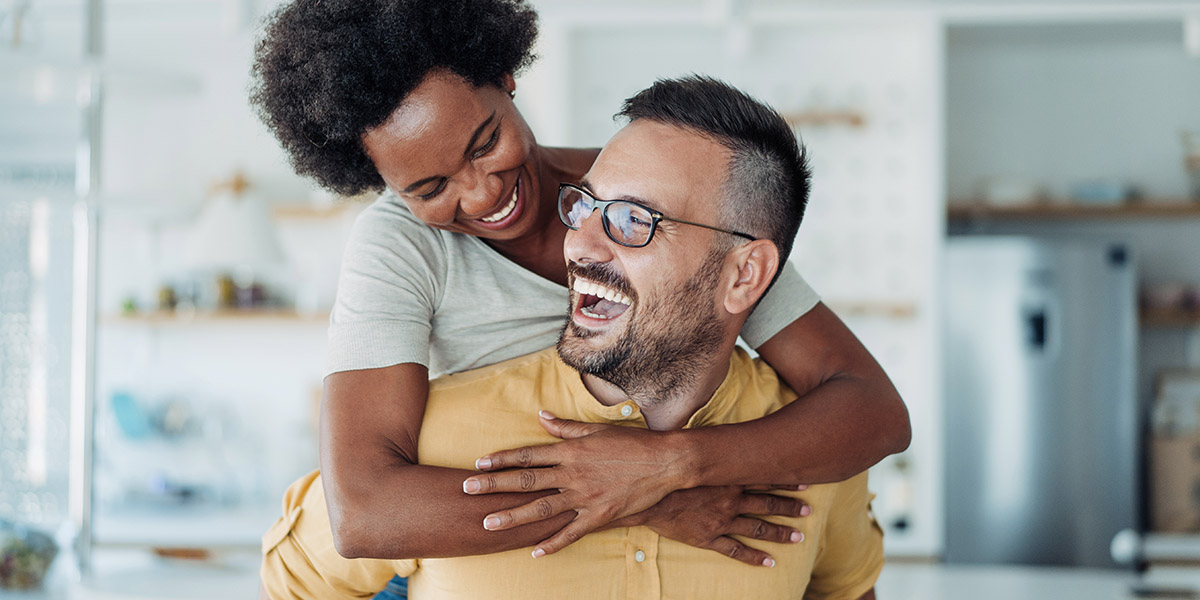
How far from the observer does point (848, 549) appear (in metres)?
1.49

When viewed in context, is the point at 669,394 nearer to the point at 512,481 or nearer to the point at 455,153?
the point at 512,481

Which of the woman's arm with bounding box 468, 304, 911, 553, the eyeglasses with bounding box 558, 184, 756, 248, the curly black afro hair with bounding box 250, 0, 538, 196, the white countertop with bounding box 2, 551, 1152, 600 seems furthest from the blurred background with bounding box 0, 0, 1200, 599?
the eyeglasses with bounding box 558, 184, 756, 248

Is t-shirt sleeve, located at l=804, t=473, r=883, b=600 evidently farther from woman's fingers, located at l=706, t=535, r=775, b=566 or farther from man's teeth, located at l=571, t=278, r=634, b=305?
man's teeth, located at l=571, t=278, r=634, b=305

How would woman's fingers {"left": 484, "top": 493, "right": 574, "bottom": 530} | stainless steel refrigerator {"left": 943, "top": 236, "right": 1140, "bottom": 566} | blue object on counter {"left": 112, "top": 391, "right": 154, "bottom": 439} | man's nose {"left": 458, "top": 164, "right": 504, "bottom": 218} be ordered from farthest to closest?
blue object on counter {"left": 112, "top": 391, "right": 154, "bottom": 439}, stainless steel refrigerator {"left": 943, "top": 236, "right": 1140, "bottom": 566}, man's nose {"left": 458, "top": 164, "right": 504, "bottom": 218}, woman's fingers {"left": 484, "top": 493, "right": 574, "bottom": 530}

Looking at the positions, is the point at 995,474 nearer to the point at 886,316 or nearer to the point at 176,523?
the point at 886,316

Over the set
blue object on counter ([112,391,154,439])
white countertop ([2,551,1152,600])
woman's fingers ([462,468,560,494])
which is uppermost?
woman's fingers ([462,468,560,494])

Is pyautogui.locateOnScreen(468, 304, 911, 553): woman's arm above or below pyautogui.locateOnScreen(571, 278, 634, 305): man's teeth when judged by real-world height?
below

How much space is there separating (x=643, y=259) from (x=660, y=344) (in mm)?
110

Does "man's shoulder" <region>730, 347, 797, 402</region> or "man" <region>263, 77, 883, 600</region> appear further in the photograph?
"man's shoulder" <region>730, 347, 797, 402</region>

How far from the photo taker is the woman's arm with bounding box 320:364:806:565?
1190 mm

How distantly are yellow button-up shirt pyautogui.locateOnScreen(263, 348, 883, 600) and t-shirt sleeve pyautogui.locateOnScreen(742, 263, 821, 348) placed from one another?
78mm

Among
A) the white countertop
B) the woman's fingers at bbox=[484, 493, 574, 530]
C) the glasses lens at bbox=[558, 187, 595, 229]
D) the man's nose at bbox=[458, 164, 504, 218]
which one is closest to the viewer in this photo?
the woman's fingers at bbox=[484, 493, 574, 530]

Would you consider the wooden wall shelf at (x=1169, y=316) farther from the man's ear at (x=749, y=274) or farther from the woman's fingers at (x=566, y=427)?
the woman's fingers at (x=566, y=427)

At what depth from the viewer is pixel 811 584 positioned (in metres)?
1.55
